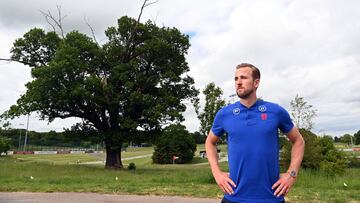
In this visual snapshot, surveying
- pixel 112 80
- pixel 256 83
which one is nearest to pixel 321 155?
pixel 112 80

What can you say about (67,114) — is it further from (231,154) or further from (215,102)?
(231,154)

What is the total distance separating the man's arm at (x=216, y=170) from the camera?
3.35m

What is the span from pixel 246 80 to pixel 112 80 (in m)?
30.0

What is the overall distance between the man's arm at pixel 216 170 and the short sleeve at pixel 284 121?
0.56m

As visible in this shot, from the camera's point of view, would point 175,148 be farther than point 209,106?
Yes

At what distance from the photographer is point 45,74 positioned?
3058 cm

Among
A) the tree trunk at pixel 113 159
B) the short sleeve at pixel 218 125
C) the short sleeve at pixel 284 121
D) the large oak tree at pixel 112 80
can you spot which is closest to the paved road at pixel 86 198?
the short sleeve at pixel 218 125

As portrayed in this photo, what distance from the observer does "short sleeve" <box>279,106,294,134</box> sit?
136 inches

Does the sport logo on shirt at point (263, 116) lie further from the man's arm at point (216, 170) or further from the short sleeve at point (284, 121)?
the man's arm at point (216, 170)

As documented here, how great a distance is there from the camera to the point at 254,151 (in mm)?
3279

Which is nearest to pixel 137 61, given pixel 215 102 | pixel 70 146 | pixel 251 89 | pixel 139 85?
pixel 139 85

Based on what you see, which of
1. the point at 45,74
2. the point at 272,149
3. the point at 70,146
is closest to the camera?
the point at 272,149

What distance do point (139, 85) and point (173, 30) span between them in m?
5.22

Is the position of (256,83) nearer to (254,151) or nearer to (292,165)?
(254,151)
